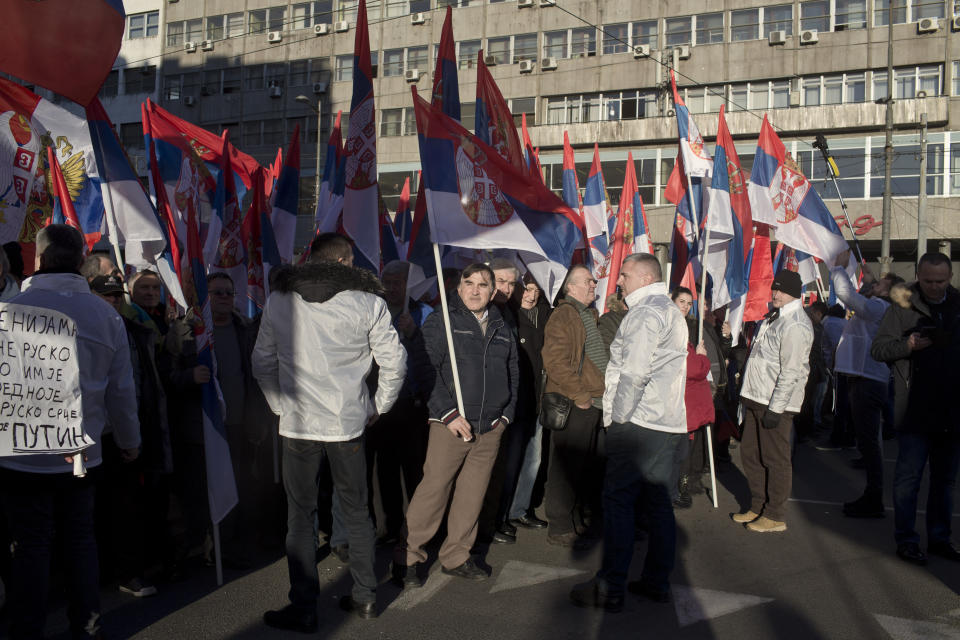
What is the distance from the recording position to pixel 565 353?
557 cm

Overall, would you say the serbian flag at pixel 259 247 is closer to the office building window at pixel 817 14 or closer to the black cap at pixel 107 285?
the black cap at pixel 107 285

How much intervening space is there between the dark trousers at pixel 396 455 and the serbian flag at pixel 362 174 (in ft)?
4.21

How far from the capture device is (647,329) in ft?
14.9

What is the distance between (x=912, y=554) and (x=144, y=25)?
4858 centimetres

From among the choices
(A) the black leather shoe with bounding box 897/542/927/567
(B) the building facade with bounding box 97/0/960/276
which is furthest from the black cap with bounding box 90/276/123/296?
(B) the building facade with bounding box 97/0/960/276

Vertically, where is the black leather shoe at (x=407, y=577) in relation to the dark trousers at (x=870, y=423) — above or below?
below

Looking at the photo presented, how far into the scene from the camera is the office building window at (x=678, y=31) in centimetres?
3369

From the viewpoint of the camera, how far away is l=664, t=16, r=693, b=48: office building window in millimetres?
33688

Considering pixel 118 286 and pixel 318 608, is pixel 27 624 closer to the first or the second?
pixel 318 608

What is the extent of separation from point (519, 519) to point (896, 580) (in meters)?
2.68

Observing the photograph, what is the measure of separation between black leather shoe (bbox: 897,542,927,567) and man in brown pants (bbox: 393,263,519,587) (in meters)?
2.85

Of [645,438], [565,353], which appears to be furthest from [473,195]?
[645,438]

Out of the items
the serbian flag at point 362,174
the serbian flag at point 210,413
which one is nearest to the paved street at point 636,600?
the serbian flag at point 210,413

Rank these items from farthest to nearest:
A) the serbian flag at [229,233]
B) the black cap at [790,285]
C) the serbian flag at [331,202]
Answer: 1. the serbian flag at [331,202]
2. the serbian flag at [229,233]
3. the black cap at [790,285]
